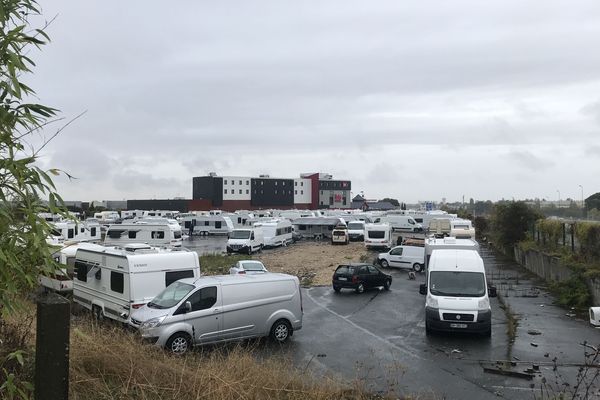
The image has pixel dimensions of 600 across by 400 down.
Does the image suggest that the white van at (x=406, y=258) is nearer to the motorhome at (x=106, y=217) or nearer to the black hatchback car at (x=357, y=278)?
the black hatchback car at (x=357, y=278)

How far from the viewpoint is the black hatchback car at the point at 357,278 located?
2639cm

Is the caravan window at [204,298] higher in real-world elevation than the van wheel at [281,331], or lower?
higher

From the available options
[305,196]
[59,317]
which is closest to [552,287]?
[59,317]

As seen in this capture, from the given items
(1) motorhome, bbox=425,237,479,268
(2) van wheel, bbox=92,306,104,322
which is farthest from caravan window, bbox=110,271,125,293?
(1) motorhome, bbox=425,237,479,268

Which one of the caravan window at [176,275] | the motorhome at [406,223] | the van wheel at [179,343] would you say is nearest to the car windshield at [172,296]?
the van wheel at [179,343]

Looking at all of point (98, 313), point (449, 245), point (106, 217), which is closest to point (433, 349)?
point (449, 245)

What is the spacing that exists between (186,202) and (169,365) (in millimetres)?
126794

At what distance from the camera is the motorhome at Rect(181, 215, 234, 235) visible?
76062mm

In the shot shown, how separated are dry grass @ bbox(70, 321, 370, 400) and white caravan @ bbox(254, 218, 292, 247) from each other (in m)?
46.8

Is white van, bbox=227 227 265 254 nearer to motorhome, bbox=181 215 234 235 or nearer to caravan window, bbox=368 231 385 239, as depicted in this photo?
caravan window, bbox=368 231 385 239

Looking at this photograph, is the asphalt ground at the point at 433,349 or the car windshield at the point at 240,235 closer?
the asphalt ground at the point at 433,349

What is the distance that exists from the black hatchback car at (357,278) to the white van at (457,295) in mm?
8749

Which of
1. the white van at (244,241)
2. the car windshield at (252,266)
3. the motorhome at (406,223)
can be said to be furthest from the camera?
the motorhome at (406,223)

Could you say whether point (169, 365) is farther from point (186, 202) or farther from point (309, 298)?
point (186, 202)
